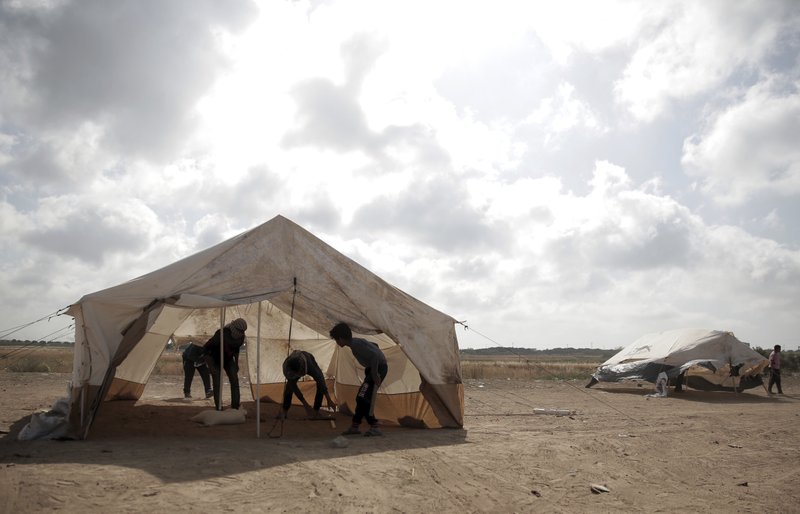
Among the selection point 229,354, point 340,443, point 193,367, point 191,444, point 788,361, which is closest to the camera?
point 191,444

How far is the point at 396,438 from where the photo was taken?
8.47 m

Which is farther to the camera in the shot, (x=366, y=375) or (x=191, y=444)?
(x=366, y=375)

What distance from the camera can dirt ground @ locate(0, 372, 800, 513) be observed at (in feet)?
16.7

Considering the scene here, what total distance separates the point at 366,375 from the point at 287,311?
3198mm

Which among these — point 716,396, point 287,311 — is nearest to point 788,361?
point 716,396

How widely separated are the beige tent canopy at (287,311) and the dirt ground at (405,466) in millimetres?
716

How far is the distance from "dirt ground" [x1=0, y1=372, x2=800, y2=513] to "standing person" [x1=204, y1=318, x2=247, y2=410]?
0.77 metres

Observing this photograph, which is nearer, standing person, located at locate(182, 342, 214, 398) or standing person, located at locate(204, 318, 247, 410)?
standing person, located at locate(204, 318, 247, 410)

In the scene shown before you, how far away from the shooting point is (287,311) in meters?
11.2

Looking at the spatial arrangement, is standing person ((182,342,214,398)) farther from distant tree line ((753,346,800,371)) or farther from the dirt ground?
distant tree line ((753,346,800,371))

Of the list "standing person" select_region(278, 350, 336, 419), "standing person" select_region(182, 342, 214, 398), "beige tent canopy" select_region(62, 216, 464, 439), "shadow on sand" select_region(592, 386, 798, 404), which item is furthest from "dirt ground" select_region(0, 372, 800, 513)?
"shadow on sand" select_region(592, 386, 798, 404)

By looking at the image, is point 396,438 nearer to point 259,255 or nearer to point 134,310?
point 259,255

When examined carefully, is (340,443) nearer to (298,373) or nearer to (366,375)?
(366,375)

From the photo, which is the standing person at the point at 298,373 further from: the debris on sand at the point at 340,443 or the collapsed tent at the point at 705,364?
the collapsed tent at the point at 705,364
